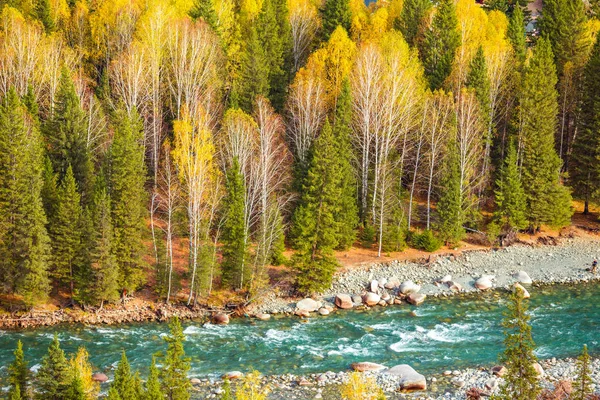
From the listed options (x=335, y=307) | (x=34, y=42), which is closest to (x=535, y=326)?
(x=335, y=307)

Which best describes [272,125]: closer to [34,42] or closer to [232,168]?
[232,168]

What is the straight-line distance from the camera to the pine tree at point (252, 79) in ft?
192

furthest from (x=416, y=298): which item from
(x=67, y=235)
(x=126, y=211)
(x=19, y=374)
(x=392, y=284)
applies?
(x=19, y=374)

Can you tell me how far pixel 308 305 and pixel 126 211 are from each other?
1243cm

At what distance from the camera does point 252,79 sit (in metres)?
58.8

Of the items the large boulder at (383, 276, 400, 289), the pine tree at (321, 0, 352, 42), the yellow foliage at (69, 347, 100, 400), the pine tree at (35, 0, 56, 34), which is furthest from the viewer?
the pine tree at (321, 0, 352, 42)

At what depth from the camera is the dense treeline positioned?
4278 cm

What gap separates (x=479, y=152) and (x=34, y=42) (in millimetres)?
35613

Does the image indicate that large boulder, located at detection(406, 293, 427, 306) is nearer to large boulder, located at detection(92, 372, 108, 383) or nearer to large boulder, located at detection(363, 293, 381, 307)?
large boulder, located at detection(363, 293, 381, 307)

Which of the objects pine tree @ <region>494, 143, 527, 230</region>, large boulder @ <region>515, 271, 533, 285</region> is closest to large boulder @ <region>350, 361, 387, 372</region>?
large boulder @ <region>515, 271, 533, 285</region>

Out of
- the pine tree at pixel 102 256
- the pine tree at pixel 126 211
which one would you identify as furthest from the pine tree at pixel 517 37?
the pine tree at pixel 102 256

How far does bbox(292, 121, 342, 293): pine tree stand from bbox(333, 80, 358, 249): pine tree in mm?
2441

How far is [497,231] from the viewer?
5466 cm

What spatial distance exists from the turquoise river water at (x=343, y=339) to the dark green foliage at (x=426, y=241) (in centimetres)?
838
